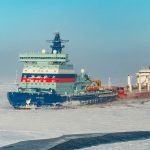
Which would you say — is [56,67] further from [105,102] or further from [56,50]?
[105,102]

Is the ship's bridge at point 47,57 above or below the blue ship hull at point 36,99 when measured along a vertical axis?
above

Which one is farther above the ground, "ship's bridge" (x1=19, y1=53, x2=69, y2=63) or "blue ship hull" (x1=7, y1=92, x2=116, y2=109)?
"ship's bridge" (x1=19, y1=53, x2=69, y2=63)

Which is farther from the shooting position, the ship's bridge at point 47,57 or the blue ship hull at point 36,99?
the ship's bridge at point 47,57

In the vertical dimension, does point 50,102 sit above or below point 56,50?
below

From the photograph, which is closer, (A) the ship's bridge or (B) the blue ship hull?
(B) the blue ship hull

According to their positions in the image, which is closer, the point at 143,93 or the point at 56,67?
the point at 56,67

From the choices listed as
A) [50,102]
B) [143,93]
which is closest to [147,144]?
[50,102]

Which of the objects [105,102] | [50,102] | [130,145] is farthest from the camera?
[105,102]

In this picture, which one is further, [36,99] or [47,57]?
[47,57]

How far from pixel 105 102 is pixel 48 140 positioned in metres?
34.0

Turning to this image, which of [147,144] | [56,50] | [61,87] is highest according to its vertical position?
[56,50]

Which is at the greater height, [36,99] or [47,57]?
[47,57]

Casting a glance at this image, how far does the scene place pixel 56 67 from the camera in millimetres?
45844

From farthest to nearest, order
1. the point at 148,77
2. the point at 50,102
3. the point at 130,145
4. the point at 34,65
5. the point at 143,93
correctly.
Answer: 1. the point at 148,77
2. the point at 143,93
3. the point at 34,65
4. the point at 50,102
5. the point at 130,145
